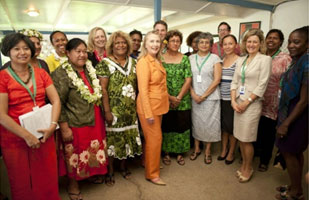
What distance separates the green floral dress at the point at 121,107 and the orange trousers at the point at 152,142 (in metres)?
0.14

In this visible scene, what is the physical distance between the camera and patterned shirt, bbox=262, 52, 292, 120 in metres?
2.41

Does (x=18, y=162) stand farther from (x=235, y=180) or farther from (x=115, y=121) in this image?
(x=235, y=180)

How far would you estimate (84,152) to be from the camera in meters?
2.06

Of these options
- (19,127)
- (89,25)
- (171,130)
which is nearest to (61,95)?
(19,127)

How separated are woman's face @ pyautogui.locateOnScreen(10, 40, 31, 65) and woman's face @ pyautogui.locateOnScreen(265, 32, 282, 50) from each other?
2.72m

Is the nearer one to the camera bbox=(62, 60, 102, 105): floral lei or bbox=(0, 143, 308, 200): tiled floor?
bbox=(62, 60, 102, 105): floral lei

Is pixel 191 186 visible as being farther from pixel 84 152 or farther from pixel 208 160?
pixel 84 152

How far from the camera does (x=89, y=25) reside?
8.72 metres

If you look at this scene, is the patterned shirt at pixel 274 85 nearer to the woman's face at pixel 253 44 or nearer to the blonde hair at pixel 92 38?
the woman's face at pixel 253 44

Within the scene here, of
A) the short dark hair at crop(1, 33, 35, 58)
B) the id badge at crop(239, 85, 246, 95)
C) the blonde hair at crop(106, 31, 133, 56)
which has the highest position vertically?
the blonde hair at crop(106, 31, 133, 56)

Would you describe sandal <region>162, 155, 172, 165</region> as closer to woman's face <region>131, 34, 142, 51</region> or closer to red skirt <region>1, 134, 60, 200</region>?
red skirt <region>1, 134, 60, 200</region>

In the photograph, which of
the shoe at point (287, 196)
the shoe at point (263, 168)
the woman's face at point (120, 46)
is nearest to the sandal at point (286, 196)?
the shoe at point (287, 196)

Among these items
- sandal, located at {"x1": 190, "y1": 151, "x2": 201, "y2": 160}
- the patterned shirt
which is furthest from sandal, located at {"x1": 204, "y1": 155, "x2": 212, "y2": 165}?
the patterned shirt

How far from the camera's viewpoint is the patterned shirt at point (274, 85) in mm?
2412
